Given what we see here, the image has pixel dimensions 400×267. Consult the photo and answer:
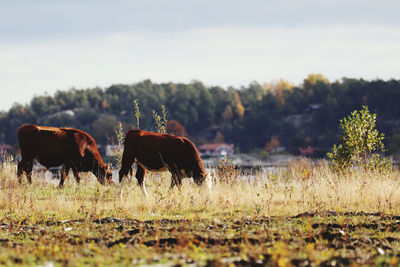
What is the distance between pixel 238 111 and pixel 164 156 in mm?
113121

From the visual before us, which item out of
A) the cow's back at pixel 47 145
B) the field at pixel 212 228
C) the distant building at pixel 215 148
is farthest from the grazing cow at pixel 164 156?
the distant building at pixel 215 148

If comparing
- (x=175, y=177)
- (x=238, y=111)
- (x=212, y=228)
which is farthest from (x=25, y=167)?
(x=238, y=111)

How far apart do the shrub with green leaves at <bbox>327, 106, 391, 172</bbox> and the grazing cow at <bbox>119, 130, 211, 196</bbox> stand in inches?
216

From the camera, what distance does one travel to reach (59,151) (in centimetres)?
1694

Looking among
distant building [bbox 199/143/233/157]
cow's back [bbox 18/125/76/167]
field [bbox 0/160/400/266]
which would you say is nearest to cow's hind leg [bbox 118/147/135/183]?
field [bbox 0/160/400/266]

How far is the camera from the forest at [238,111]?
100 metres

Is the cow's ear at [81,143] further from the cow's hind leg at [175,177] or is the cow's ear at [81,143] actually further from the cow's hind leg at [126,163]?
the cow's hind leg at [175,177]

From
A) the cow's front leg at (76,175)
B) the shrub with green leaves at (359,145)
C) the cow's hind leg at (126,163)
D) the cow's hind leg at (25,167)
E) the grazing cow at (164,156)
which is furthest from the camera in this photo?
the cow's front leg at (76,175)

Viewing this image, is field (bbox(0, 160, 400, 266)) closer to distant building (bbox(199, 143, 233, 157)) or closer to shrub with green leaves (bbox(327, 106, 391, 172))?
shrub with green leaves (bbox(327, 106, 391, 172))

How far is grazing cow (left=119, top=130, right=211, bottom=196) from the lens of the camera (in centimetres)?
1323

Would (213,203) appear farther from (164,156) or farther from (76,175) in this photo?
(76,175)

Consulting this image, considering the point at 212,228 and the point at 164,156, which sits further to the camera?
the point at 164,156

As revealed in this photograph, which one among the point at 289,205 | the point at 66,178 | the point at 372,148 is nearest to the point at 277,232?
the point at 289,205

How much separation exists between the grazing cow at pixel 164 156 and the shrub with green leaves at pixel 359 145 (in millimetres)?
5491
